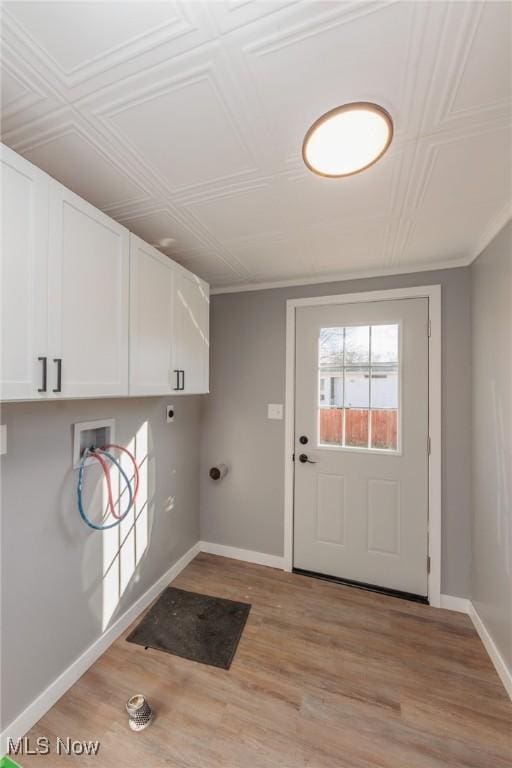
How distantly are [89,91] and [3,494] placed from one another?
145 cm

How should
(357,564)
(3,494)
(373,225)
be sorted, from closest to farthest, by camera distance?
(3,494)
(373,225)
(357,564)

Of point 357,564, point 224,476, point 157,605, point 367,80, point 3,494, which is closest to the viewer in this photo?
point 367,80

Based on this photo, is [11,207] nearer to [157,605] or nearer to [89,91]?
[89,91]

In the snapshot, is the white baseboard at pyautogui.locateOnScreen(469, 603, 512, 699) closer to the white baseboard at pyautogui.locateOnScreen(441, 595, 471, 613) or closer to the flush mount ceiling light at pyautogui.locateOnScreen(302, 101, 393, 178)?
the white baseboard at pyautogui.locateOnScreen(441, 595, 471, 613)

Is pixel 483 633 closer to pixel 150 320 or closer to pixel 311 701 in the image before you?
pixel 311 701

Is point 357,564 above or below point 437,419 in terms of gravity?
below

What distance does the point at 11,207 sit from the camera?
99 centimetres

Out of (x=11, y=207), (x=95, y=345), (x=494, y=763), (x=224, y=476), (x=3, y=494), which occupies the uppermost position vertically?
(x=11, y=207)

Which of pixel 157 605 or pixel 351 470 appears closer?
pixel 157 605

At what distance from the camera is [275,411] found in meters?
2.62

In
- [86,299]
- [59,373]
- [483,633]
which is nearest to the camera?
[59,373]

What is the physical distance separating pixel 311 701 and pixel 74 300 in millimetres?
2090

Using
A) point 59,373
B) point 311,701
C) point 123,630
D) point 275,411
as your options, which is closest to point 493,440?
point 275,411

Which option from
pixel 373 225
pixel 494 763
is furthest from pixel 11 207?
pixel 494 763
